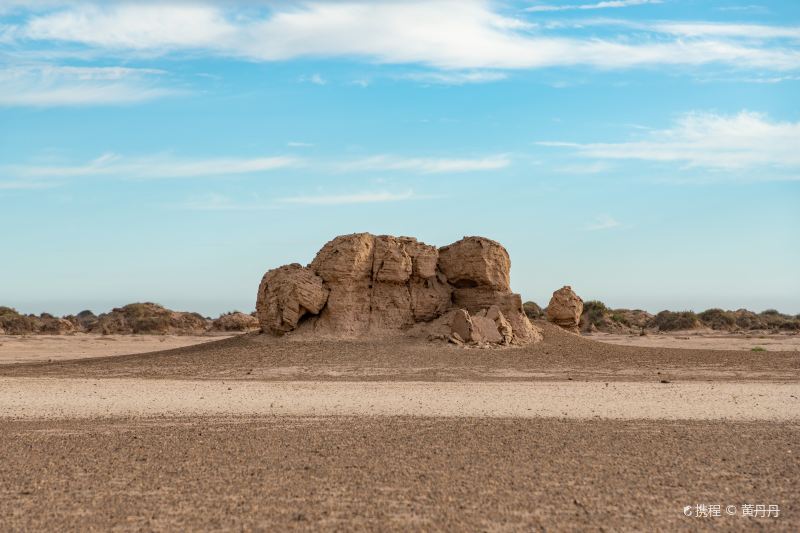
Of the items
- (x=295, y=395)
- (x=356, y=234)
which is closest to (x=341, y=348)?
(x=356, y=234)

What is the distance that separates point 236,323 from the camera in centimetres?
4403

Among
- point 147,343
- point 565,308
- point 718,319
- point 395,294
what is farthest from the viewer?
point 718,319

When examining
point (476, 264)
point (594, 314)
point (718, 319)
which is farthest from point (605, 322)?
point (476, 264)

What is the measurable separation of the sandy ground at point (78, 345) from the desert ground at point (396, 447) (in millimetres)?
8175

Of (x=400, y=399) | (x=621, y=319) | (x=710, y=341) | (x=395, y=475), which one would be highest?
(x=621, y=319)

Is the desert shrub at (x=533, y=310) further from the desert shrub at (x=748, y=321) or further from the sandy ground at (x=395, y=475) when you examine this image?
the sandy ground at (x=395, y=475)

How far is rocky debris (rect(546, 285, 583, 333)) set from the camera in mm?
29609

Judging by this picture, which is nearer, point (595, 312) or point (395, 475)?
point (395, 475)

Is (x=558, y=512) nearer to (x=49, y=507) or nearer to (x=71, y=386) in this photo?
(x=49, y=507)

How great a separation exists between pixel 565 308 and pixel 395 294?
6743 mm

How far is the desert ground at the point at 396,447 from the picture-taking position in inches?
312

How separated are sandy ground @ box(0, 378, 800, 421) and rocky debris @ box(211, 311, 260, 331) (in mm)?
23743

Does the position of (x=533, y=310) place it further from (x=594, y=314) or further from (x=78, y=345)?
(x=78, y=345)

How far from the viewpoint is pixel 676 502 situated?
8.36 meters
